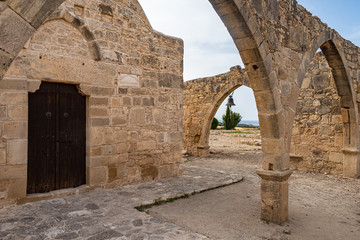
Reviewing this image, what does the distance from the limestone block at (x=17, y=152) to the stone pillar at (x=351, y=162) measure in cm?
676

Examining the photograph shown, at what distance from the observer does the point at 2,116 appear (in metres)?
3.73

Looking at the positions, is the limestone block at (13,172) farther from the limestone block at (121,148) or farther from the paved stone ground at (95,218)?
the limestone block at (121,148)

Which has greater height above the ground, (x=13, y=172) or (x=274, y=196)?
(x=13, y=172)

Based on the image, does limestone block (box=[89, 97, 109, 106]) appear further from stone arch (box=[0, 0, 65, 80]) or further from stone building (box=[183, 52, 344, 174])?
stone building (box=[183, 52, 344, 174])

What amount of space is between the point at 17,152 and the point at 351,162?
6963mm

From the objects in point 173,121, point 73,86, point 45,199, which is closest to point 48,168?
point 45,199

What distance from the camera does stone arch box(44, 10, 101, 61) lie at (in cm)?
418

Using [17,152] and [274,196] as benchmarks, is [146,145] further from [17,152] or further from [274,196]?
[274,196]

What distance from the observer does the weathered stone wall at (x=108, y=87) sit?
12.6 ft

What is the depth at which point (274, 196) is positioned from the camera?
3.44m

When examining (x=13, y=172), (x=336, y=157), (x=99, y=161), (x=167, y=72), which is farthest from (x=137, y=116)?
(x=336, y=157)

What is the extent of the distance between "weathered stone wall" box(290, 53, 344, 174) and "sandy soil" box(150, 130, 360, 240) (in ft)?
2.44

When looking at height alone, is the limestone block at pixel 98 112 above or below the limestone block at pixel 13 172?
above

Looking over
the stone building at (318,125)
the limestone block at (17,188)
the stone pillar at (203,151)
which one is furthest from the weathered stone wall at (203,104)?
the limestone block at (17,188)
